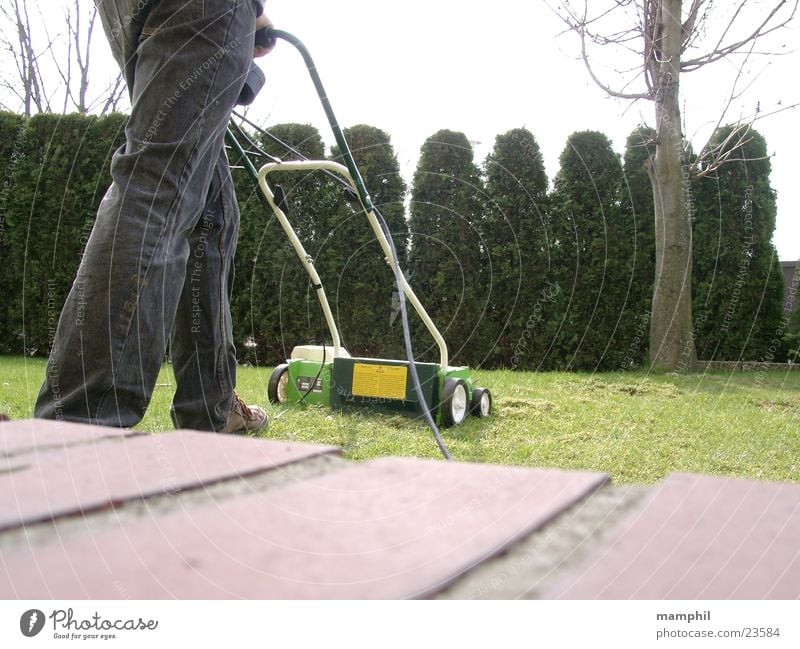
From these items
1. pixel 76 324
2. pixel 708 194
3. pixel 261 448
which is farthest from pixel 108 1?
pixel 708 194

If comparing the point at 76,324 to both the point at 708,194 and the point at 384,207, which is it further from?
the point at 708,194

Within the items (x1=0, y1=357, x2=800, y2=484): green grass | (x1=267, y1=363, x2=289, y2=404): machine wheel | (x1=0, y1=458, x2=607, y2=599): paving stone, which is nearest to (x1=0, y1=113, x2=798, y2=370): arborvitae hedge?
(x1=0, y1=357, x2=800, y2=484): green grass

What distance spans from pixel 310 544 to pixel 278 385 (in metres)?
2.66

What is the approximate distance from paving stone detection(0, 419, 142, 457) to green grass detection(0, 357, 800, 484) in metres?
1.42

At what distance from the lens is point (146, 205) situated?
1108 mm

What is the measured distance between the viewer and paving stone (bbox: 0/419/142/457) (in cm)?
47

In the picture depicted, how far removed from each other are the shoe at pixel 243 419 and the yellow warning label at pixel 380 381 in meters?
0.55

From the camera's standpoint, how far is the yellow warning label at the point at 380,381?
251cm

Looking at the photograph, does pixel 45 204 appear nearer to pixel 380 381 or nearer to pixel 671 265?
pixel 380 381

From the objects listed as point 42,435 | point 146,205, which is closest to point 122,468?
point 42,435

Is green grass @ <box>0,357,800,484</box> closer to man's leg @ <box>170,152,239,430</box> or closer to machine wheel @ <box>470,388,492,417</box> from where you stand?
machine wheel @ <box>470,388,492,417</box>

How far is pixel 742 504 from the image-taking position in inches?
13.4

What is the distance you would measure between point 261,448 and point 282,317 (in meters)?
5.18

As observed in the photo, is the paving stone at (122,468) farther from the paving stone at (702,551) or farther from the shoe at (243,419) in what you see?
the shoe at (243,419)
